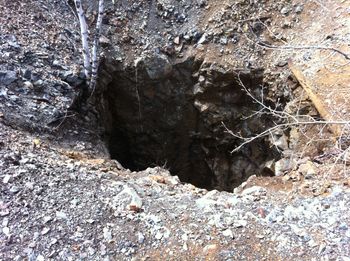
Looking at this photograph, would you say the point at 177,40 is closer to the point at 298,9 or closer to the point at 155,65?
the point at 155,65

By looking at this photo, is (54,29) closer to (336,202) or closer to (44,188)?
(44,188)

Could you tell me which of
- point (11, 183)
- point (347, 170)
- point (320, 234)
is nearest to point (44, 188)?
point (11, 183)

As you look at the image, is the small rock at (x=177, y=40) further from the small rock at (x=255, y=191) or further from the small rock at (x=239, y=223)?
the small rock at (x=239, y=223)

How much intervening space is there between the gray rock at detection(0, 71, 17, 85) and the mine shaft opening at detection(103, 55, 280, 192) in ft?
5.24

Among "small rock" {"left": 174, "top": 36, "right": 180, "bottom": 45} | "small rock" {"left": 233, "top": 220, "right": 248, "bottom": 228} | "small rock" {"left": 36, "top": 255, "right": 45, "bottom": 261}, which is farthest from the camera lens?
"small rock" {"left": 174, "top": 36, "right": 180, "bottom": 45}

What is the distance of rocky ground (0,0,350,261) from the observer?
3.51m

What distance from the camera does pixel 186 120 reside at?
275 inches

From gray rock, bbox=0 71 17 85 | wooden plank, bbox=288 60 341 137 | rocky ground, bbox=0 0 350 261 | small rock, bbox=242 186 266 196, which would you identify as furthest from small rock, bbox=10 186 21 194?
wooden plank, bbox=288 60 341 137

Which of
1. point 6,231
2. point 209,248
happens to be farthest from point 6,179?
point 209,248

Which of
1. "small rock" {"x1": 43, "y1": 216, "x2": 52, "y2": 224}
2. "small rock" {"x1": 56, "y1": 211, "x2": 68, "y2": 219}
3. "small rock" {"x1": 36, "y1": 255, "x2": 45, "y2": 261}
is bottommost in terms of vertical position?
"small rock" {"x1": 36, "y1": 255, "x2": 45, "y2": 261}

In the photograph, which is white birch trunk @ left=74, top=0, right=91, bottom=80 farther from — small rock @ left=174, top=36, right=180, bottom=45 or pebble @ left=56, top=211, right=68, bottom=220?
pebble @ left=56, top=211, right=68, bottom=220

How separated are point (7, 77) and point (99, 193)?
1910 millimetres

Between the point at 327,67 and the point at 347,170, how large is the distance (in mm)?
1662

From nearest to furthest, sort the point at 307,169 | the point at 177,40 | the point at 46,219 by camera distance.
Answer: the point at 46,219 < the point at 307,169 < the point at 177,40
